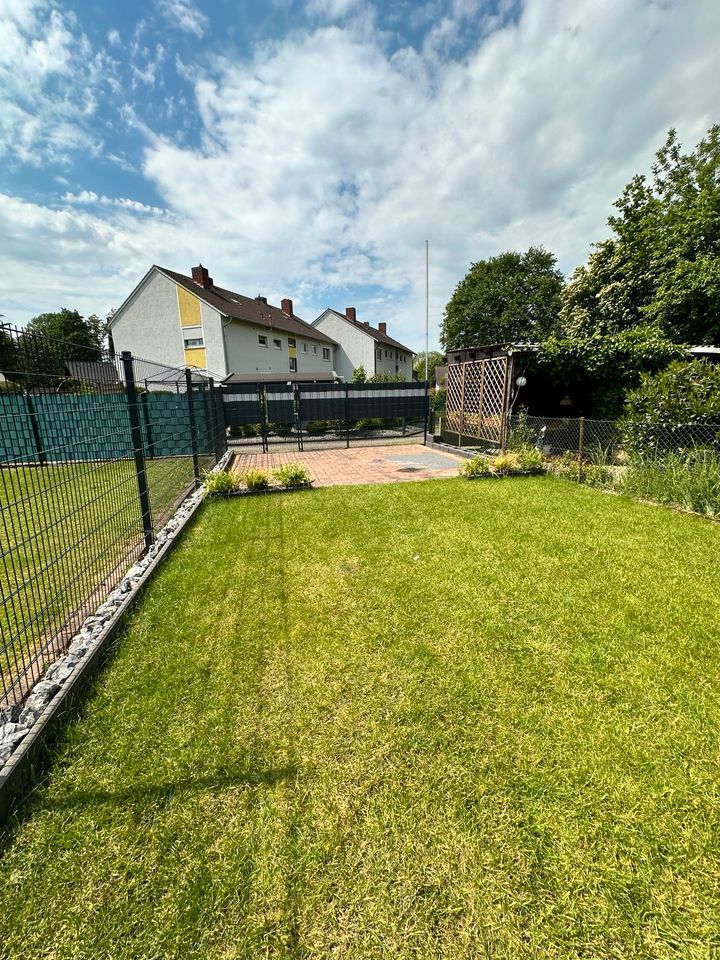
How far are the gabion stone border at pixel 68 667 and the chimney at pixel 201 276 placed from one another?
2336 cm

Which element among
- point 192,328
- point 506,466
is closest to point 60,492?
point 506,466

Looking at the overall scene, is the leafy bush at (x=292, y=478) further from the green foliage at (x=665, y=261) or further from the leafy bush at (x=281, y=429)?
the green foliage at (x=665, y=261)

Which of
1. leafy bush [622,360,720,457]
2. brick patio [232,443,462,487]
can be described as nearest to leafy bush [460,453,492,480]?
brick patio [232,443,462,487]

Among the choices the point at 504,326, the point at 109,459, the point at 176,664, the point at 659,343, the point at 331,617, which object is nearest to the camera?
the point at 176,664

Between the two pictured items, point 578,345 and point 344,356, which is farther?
point 344,356

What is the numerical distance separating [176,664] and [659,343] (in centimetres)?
1092

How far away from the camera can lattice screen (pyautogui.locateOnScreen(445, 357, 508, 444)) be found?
390 inches

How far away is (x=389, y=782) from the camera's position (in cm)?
178

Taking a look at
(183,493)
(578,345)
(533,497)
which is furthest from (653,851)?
(578,345)

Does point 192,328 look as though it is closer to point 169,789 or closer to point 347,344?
point 347,344

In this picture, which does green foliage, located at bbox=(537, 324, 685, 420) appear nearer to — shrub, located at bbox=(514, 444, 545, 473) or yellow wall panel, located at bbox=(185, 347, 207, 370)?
shrub, located at bbox=(514, 444, 545, 473)

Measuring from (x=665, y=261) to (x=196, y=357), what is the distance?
20.5 metres

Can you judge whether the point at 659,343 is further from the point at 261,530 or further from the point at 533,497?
the point at 261,530

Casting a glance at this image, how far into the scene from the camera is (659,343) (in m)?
8.66
